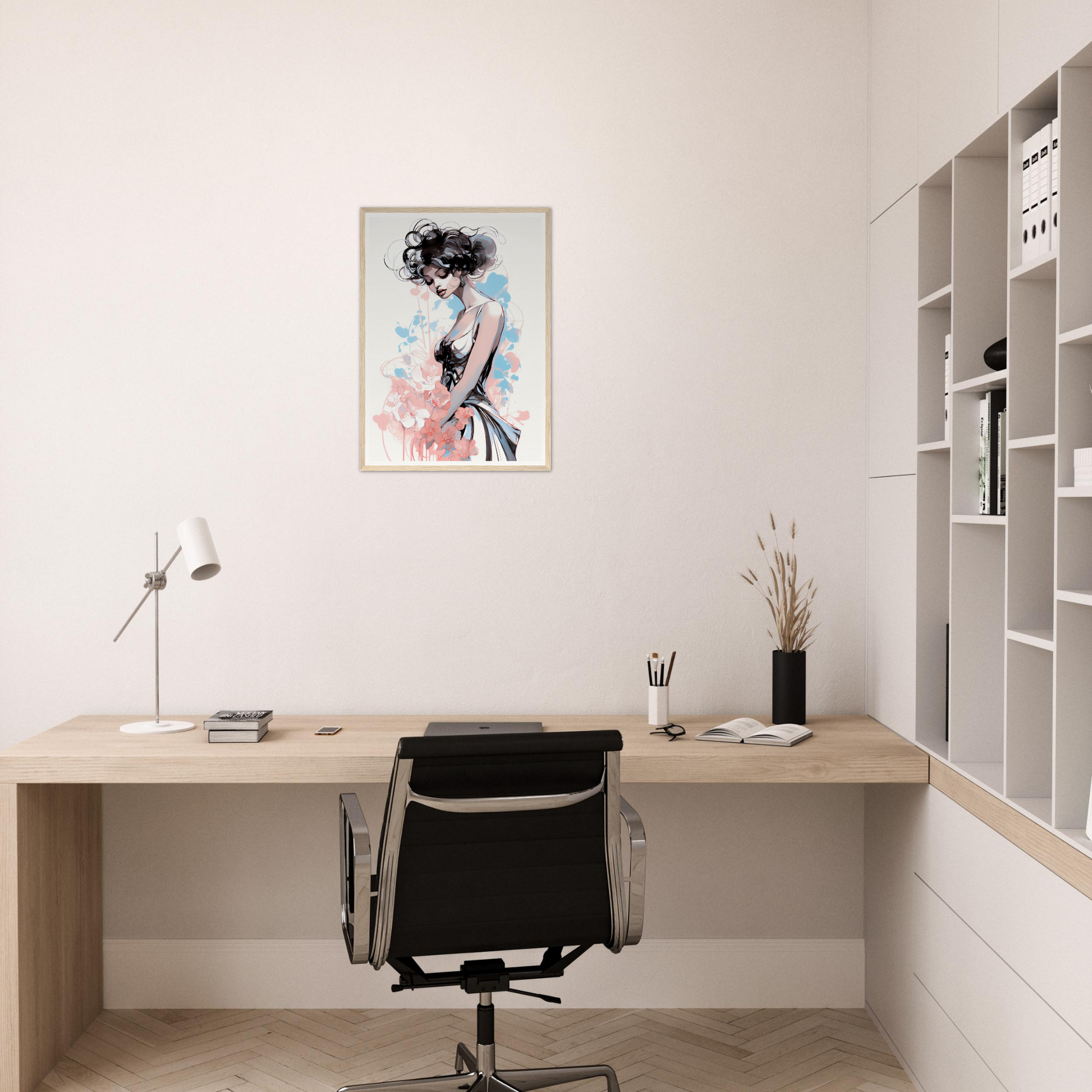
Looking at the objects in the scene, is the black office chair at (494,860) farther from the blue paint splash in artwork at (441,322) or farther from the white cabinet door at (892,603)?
the blue paint splash in artwork at (441,322)

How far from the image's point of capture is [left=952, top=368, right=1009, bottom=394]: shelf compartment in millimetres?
2082

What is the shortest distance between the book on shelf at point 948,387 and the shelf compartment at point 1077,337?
52 cm

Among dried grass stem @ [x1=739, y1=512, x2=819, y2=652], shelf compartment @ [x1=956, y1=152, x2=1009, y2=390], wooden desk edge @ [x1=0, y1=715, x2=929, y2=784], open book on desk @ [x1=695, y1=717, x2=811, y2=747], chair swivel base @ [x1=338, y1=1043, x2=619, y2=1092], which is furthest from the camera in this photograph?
dried grass stem @ [x1=739, y1=512, x2=819, y2=652]

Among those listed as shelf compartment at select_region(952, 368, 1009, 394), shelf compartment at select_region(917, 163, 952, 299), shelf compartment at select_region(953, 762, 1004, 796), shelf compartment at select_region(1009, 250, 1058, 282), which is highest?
shelf compartment at select_region(917, 163, 952, 299)

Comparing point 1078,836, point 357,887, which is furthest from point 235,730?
point 1078,836

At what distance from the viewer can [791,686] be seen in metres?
2.74

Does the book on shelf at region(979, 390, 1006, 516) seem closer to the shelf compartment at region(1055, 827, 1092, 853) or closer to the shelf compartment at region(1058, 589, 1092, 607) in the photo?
the shelf compartment at region(1058, 589, 1092, 607)

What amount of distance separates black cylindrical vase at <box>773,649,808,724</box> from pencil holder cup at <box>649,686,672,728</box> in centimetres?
31

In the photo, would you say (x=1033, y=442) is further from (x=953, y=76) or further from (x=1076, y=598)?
(x=953, y=76)

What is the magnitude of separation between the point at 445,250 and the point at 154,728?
1565 millimetres

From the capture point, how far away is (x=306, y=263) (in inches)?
116

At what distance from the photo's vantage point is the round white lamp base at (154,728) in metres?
2.66

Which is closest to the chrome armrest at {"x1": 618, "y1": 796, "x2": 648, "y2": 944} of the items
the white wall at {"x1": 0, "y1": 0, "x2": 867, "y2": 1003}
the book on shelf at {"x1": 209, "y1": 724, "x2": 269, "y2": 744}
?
the white wall at {"x1": 0, "y1": 0, "x2": 867, "y2": 1003}

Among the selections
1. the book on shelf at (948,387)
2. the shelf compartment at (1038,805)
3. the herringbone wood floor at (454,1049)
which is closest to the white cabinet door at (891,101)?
the book on shelf at (948,387)
